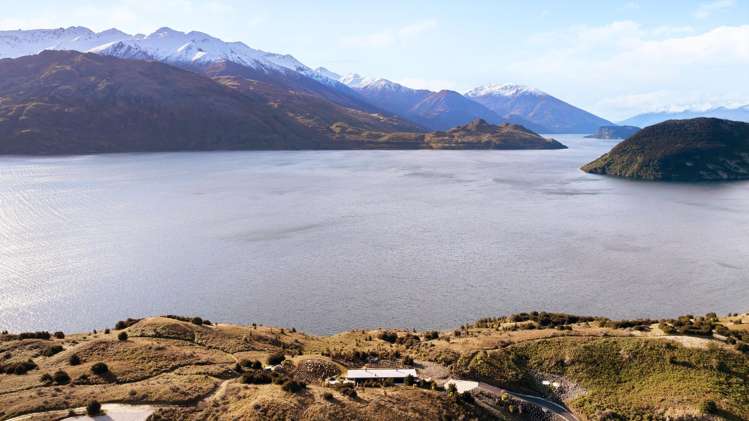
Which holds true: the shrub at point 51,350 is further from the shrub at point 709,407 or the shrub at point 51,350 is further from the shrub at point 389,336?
the shrub at point 709,407

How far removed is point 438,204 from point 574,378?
113m

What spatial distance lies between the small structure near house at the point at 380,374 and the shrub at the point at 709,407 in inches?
839

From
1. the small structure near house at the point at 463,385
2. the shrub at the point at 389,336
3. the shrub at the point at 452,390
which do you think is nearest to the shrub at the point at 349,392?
the shrub at the point at 452,390

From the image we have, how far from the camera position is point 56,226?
123m

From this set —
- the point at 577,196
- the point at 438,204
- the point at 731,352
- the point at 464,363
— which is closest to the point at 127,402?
the point at 464,363

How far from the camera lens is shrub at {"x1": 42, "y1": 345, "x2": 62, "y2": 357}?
4956 cm

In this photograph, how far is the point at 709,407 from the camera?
4041cm

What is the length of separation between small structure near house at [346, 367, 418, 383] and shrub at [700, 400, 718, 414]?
21.3 metres

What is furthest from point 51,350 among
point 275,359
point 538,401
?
point 538,401

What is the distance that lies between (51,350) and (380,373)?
30005mm

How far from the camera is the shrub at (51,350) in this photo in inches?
1951

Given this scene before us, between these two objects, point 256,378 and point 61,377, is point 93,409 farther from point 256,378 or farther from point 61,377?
point 256,378

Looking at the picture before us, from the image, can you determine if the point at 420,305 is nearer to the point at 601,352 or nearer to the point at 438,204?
the point at 601,352

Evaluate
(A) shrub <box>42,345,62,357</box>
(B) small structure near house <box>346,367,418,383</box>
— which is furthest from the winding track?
(A) shrub <box>42,345,62,357</box>
